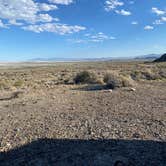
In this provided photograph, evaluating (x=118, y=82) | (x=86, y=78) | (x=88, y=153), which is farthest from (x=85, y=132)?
(x=86, y=78)

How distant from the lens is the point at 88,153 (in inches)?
337

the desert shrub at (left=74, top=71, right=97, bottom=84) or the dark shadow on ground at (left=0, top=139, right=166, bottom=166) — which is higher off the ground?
the dark shadow on ground at (left=0, top=139, right=166, bottom=166)

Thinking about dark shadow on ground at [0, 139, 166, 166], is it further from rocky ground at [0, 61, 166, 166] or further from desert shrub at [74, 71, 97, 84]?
desert shrub at [74, 71, 97, 84]

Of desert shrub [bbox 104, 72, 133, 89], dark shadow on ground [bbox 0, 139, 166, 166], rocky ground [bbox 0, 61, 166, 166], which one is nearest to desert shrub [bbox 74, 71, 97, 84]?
desert shrub [bbox 104, 72, 133, 89]

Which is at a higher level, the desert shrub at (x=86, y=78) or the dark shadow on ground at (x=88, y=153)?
the dark shadow on ground at (x=88, y=153)

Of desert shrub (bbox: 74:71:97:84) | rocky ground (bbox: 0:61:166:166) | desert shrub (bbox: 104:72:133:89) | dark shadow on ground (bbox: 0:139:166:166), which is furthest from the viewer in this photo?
desert shrub (bbox: 74:71:97:84)

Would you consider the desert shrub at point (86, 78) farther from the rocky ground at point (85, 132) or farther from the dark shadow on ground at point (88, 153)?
the dark shadow on ground at point (88, 153)

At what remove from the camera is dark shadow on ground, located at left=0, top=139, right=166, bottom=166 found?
794 cm

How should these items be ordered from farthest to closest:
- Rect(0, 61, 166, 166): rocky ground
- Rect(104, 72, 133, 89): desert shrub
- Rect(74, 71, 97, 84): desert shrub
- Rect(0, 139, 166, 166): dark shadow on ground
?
Rect(74, 71, 97, 84): desert shrub, Rect(104, 72, 133, 89): desert shrub, Rect(0, 61, 166, 166): rocky ground, Rect(0, 139, 166, 166): dark shadow on ground

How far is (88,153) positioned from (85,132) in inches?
85.3

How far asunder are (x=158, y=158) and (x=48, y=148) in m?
2.96

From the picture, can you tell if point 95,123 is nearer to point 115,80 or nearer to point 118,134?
point 118,134

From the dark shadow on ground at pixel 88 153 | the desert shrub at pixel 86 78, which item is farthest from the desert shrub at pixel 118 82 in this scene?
the dark shadow on ground at pixel 88 153

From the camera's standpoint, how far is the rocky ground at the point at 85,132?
8273 millimetres
